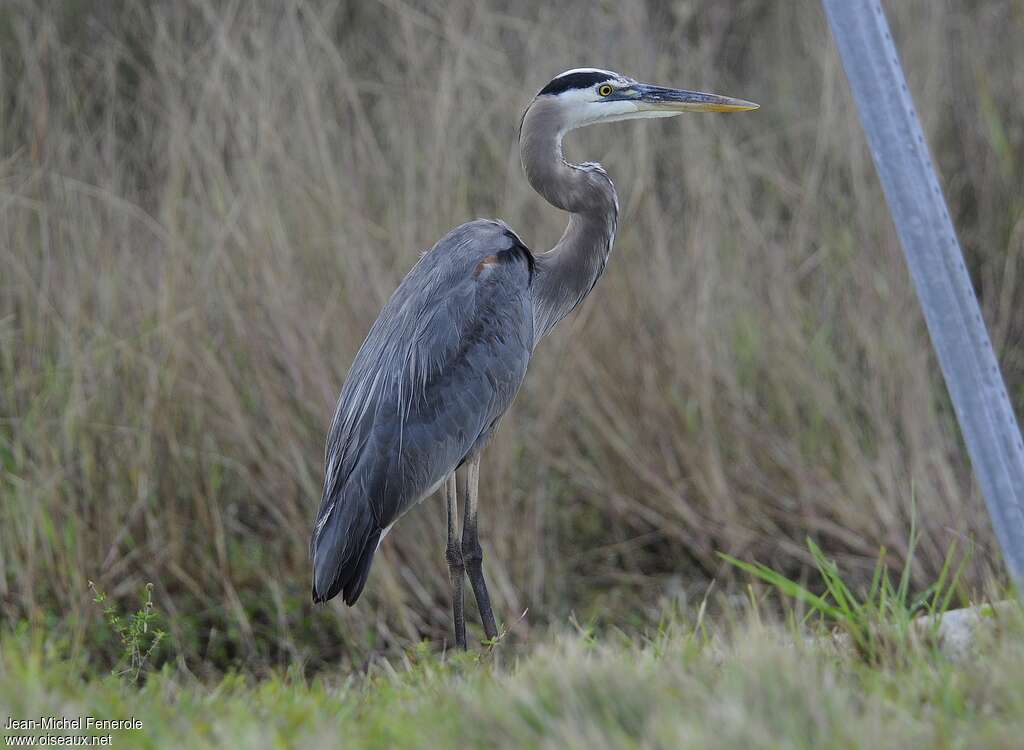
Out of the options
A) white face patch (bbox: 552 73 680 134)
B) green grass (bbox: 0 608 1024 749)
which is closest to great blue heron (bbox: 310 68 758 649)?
white face patch (bbox: 552 73 680 134)

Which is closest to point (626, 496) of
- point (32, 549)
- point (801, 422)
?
point (801, 422)

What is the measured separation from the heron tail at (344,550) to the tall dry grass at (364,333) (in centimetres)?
109

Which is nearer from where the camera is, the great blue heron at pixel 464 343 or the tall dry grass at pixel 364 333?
the great blue heron at pixel 464 343

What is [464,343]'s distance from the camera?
3.71m

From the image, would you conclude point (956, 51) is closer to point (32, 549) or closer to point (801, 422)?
point (801, 422)

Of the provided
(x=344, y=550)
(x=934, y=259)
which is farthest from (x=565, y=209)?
(x=934, y=259)

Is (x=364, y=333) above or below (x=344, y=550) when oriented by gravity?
above

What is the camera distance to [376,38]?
6559 millimetres

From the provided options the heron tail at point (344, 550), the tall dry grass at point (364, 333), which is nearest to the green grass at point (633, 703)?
the heron tail at point (344, 550)

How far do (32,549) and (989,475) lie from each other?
319 cm

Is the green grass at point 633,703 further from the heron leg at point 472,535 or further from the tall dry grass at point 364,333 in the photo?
the tall dry grass at point 364,333

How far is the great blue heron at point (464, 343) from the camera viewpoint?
3.57 metres

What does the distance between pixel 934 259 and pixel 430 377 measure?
161 cm

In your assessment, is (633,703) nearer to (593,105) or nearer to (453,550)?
(453,550)
